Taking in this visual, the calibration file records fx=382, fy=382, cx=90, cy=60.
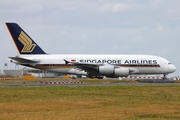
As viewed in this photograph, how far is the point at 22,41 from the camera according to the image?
56562 millimetres

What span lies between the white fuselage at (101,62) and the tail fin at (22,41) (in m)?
1.01

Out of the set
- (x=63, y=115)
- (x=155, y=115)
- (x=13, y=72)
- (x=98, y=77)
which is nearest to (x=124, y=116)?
(x=155, y=115)

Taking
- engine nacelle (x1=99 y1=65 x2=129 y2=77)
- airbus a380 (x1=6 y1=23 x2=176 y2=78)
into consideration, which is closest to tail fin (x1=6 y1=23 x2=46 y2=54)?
airbus a380 (x1=6 y1=23 x2=176 y2=78)

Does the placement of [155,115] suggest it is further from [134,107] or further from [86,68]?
[86,68]

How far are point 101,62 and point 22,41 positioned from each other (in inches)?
476

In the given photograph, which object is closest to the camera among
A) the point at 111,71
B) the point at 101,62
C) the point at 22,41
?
the point at 111,71

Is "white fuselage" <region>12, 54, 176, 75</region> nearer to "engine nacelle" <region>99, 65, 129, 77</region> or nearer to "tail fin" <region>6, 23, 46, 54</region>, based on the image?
"tail fin" <region>6, 23, 46, 54</region>

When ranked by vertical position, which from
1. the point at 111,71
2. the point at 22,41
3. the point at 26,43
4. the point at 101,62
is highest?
the point at 22,41

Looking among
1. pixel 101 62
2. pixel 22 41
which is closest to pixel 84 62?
pixel 101 62

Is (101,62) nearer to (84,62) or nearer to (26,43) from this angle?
(84,62)

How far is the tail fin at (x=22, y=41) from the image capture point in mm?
56531

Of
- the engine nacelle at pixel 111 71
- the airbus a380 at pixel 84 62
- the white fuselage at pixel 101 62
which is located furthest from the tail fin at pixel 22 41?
the engine nacelle at pixel 111 71

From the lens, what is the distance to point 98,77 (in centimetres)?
5909

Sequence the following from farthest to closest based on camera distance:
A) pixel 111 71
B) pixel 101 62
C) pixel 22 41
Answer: pixel 22 41, pixel 101 62, pixel 111 71
